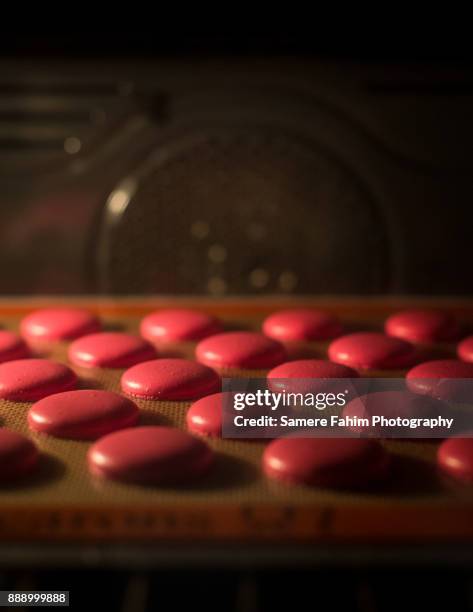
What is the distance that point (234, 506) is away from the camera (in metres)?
0.50

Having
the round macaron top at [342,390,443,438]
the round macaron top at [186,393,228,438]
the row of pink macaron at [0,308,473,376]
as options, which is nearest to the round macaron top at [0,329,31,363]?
the row of pink macaron at [0,308,473,376]

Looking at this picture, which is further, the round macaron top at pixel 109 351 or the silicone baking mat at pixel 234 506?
the round macaron top at pixel 109 351

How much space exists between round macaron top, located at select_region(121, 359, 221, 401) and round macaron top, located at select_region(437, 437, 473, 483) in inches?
9.0

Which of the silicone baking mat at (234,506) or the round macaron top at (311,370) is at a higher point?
the round macaron top at (311,370)

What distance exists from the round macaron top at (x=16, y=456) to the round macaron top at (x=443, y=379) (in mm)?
352

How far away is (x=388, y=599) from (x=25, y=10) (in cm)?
70

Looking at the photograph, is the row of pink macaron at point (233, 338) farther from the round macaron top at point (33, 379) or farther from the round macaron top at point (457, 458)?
the round macaron top at point (457, 458)

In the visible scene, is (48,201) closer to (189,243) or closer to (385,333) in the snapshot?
(189,243)

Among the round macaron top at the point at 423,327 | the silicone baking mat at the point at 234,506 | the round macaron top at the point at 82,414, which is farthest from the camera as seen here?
the round macaron top at the point at 423,327

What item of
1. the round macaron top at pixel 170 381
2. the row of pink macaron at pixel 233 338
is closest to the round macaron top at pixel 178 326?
the row of pink macaron at pixel 233 338

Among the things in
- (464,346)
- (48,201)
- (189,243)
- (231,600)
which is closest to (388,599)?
(231,600)

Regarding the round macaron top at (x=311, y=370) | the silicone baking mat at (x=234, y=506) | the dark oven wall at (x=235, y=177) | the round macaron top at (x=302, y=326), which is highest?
the dark oven wall at (x=235, y=177)

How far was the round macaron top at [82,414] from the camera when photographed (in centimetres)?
61

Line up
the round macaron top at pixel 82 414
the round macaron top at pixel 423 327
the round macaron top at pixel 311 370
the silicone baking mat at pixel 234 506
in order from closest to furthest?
1. the silicone baking mat at pixel 234 506
2. the round macaron top at pixel 82 414
3. the round macaron top at pixel 311 370
4. the round macaron top at pixel 423 327
